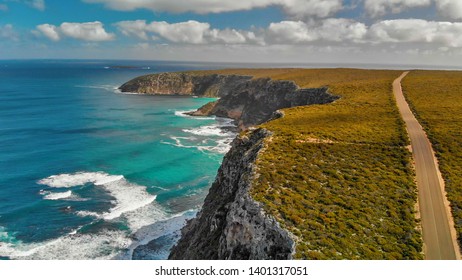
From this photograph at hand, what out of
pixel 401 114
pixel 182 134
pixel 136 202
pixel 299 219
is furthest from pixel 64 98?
pixel 299 219

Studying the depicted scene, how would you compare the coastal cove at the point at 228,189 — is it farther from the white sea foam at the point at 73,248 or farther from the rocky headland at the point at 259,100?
the rocky headland at the point at 259,100

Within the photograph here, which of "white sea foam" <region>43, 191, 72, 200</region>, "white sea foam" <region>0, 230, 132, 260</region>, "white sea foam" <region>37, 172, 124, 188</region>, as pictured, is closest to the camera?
"white sea foam" <region>0, 230, 132, 260</region>

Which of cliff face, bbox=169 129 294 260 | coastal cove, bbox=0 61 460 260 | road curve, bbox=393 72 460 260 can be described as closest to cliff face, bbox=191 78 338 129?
coastal cove, bbox=0 61 460 260

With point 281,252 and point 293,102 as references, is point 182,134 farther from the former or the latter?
point 281,252

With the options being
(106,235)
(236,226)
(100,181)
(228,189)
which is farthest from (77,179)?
(236,226)

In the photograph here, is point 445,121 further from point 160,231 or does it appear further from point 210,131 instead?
point 210,131

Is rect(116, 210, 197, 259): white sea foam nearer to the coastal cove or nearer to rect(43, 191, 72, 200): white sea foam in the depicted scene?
the coastal cove

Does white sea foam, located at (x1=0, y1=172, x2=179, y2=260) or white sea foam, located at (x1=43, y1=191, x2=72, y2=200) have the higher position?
white sea foam, located at (x1=43, y1=191, x2=72, y2=200)
